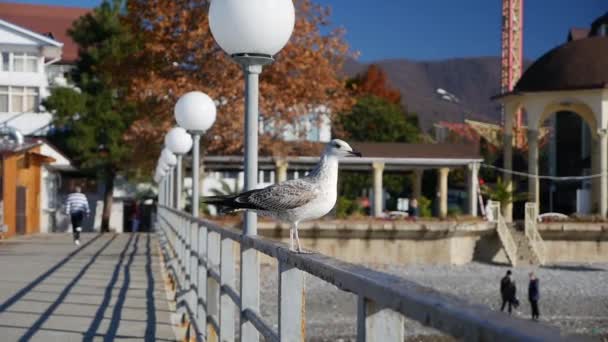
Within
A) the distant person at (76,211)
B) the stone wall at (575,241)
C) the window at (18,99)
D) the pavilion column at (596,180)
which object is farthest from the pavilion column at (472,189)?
the window at (18,99)

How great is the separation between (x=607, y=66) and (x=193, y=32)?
19192 millimetres

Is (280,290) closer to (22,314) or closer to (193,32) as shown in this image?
(22,314)

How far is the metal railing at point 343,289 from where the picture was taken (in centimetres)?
182

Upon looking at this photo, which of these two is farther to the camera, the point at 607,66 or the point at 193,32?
the point at 607,66

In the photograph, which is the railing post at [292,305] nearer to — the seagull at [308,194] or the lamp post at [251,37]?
the seagull at [308,194]

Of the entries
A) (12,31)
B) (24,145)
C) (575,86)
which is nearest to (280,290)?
(24,145)

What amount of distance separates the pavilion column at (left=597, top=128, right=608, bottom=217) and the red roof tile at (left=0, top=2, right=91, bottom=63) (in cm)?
3870

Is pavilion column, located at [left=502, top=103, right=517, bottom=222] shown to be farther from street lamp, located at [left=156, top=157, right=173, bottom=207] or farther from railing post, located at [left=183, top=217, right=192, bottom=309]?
railing post, located at [left=183, top=217, right=192, bottom=309]

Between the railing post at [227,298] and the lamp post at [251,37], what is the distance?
1.03 ft

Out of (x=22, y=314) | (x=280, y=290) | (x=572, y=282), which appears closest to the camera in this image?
(x=280, y=290)

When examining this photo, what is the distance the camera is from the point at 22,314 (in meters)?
9.47

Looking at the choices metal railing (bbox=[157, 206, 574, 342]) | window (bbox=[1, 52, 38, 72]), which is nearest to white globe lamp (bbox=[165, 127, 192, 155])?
metal railing (bbox=[157, 206, 574, 342])

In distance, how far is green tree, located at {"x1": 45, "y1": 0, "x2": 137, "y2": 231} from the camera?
4756cm

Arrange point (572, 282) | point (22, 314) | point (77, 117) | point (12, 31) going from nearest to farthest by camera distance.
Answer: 1. point (22, 314)
2. point (572, 282)
3. point (77, 117)
4. point (12, 31)
